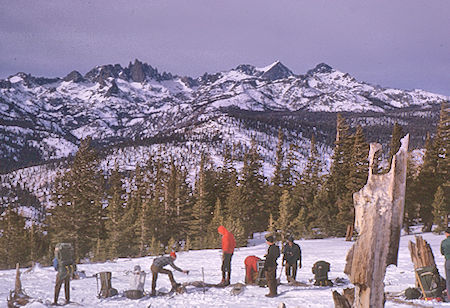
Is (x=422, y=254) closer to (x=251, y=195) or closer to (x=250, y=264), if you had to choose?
(x=250, y=264)

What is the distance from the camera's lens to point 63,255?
384 inches

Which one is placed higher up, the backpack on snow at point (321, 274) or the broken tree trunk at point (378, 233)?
the broken tree trunk at point (378, 233)

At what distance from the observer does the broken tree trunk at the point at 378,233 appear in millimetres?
3215

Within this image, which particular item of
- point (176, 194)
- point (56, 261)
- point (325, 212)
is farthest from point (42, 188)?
point (56, 261)

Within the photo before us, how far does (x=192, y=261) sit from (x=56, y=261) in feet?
37.3

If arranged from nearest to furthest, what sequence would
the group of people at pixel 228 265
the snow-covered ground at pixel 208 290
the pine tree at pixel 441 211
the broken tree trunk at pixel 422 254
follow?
the broken tree trunk at pixel 422 254 < the group of people at pixel 228 265 < the snow-covered ground at pixel 208 290 < the pine tree at pixel 441 211

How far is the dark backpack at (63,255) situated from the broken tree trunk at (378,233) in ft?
29.7

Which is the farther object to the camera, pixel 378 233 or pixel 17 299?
pixel 17 299

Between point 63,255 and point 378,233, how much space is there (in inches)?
369

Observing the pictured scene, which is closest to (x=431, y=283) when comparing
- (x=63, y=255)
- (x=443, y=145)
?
(x=63, y=255)

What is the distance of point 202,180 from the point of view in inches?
1802

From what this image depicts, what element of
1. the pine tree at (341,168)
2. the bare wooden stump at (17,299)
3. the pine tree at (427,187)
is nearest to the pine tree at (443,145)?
the pine tree at (427,187)

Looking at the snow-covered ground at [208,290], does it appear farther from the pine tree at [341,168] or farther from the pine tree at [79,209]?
the pine tree at [79,209]

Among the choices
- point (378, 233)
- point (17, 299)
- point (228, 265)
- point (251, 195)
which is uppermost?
point (378, 233)
